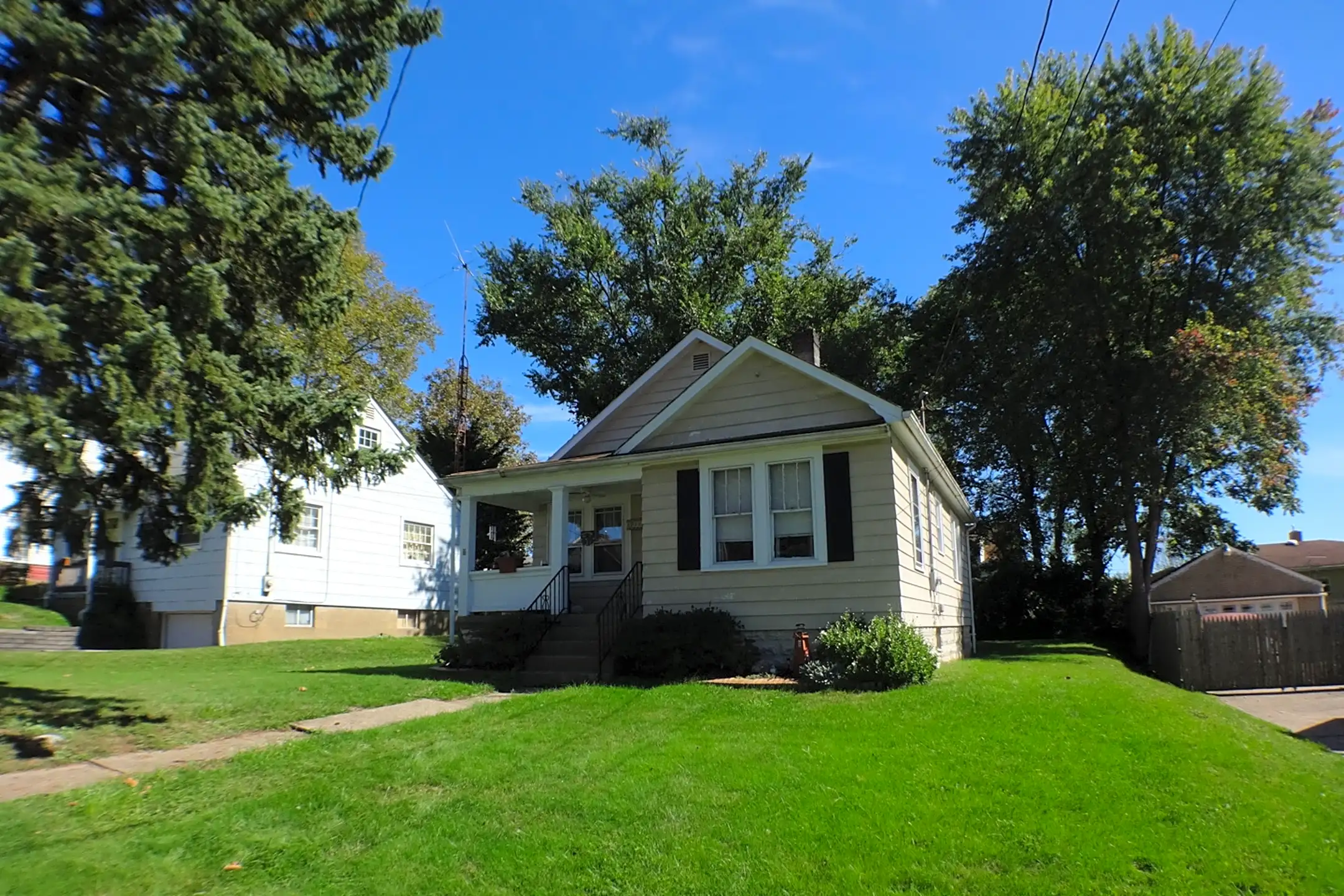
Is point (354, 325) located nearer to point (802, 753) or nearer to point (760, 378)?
point (760, 378)

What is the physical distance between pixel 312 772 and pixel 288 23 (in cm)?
795

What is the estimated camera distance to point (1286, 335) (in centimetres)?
2538

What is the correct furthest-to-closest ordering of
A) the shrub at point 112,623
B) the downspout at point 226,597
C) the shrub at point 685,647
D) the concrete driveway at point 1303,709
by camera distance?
the shrub at point 112,623 → the downspout at point 226,597 → the shrub at point 685,647 → the concrete driveway at point 1303,709

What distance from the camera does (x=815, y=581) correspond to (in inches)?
504

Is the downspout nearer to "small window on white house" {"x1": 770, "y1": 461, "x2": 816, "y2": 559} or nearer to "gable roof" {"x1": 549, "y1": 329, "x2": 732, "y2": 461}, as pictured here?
"gable roof" {"x1": 549, "y1": 329, "x2": 732, "y2": 461}

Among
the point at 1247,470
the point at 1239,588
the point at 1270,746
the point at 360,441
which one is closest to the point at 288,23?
the point at 1270,746

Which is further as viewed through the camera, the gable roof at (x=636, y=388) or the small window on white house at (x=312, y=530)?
the small window on white house at (x=312, y=530)

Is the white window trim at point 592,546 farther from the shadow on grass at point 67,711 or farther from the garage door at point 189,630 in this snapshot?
the garage door at point 189,630

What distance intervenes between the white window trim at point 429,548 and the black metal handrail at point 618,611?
12.4 meters

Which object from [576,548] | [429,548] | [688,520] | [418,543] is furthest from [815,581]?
[429,548]

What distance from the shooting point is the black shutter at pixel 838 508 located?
496 inches

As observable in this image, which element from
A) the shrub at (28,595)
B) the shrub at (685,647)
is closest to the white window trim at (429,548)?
the shrub at (28,595)

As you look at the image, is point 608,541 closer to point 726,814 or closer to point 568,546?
point 568,546

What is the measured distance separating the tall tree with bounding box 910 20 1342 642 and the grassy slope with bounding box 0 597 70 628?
2683 cm
